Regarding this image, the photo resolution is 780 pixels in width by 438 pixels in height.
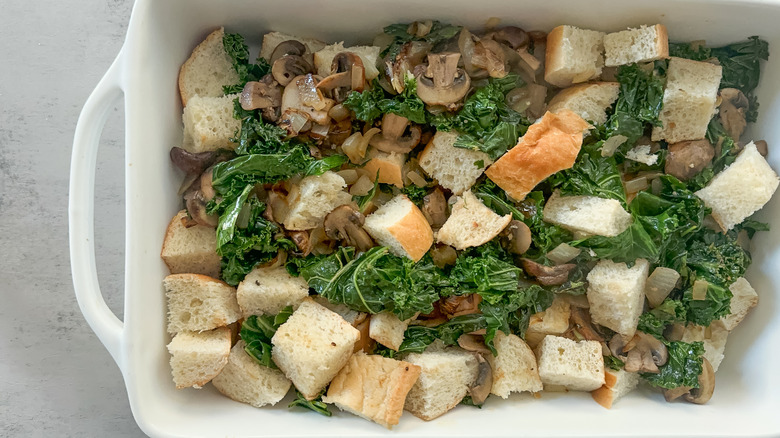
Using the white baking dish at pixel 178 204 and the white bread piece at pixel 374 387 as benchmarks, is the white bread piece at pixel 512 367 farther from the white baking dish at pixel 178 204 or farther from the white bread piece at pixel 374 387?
the white bread piece at pixel 374 387

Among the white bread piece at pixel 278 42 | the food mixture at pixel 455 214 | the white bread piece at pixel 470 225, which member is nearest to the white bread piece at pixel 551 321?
the food mixture at pixel 455 214

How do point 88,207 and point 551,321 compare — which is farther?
point 551,321

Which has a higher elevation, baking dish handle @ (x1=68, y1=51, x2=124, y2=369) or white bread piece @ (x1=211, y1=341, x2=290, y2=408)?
baking dish handle @ (x1=68, y1=51, x2=124, y2=369)

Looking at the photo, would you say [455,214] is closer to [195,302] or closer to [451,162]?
[451,162]

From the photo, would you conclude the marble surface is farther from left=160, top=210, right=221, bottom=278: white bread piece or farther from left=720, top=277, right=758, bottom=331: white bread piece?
left=720, top=277, right=758, bottom=331: white bread piece

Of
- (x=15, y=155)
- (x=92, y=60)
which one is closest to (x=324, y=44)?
(x=92, y=60)

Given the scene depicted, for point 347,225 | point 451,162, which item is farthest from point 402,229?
point 451,162

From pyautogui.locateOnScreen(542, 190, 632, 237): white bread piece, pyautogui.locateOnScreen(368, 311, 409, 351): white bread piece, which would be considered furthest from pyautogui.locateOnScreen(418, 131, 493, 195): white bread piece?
pyautogui.locateOnScreen(368, 311, 409, 351): white bread piece
